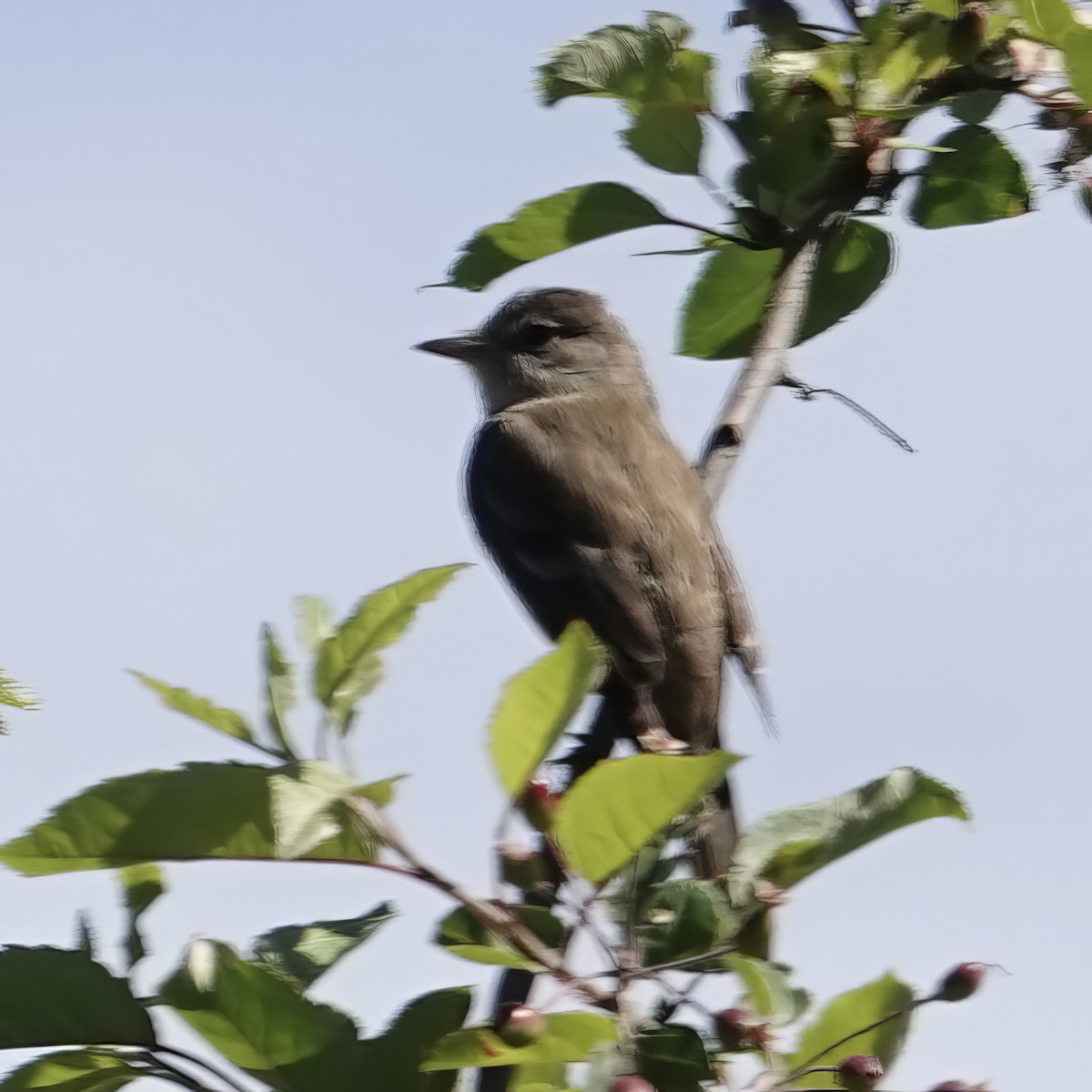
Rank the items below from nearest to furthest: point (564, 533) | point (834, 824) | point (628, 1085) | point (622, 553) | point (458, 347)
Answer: point (628, 1085)
point (834, 824)
point (622, 553)
point (564, 533)
point (458, 347)

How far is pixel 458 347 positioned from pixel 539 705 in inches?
137

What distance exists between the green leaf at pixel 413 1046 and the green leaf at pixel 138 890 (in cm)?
35

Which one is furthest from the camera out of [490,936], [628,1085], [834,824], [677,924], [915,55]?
[915,55]

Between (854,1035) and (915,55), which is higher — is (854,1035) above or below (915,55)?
below

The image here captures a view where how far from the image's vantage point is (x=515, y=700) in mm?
1825

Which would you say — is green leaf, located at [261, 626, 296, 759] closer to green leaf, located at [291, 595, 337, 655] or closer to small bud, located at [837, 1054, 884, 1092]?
green leaf, located at [291, 595, 337, 655]

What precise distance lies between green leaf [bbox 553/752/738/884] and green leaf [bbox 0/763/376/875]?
23cm

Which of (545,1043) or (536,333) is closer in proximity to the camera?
(545,1043)

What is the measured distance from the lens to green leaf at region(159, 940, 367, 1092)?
1822mm

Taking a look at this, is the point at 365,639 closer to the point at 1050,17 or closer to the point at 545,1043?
the point at 545,1043

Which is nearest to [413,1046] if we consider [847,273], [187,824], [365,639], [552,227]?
[187,824]

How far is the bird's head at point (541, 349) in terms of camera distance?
5219 mm

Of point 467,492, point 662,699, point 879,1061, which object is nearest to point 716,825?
point 662,699

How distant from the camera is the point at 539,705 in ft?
5.99
